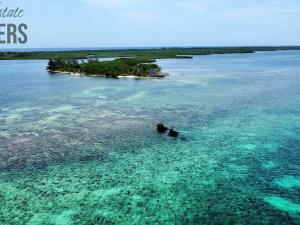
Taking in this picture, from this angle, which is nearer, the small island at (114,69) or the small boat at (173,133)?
the small boat at (173,133)

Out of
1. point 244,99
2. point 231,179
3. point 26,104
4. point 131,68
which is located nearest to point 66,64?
point 131,68

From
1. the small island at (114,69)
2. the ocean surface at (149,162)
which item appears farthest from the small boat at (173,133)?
the small island at (114,69)

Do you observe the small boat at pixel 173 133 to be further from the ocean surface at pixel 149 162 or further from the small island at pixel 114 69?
the small island at pixel 114 69

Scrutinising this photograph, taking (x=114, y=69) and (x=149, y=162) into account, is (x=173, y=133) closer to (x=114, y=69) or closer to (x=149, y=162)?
(x=149, y=162)

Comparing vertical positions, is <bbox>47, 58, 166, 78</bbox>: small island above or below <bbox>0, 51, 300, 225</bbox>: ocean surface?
above

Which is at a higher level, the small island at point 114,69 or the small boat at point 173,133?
the small island at point 114,69

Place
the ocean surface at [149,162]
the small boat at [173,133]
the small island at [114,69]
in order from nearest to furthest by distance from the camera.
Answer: the ocean surface at [149,162], the small boat at [173,133], the small island at [114,69]

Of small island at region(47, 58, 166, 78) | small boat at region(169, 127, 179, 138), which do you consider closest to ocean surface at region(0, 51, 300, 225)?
small boat at region(169, 127, 179, 138)

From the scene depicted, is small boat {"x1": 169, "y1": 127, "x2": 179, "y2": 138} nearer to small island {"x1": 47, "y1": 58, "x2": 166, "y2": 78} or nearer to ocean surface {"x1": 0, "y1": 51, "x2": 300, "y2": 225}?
ocean surface {"x1": 0, "y1": 51, "x2": 300, "y2": 225}

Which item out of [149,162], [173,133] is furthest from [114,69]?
[149,162]
